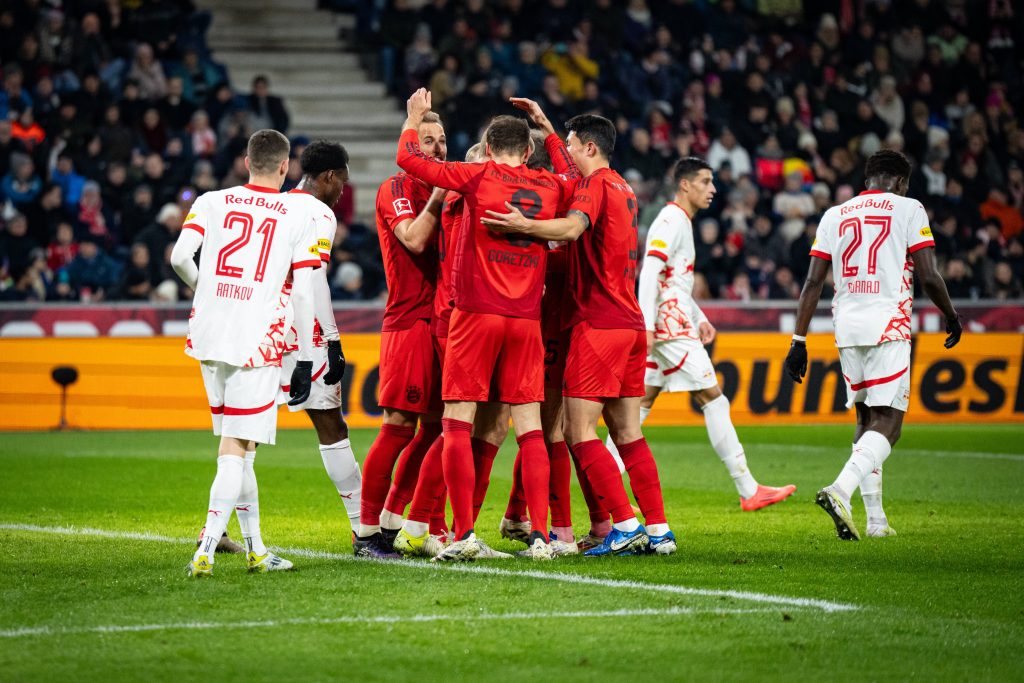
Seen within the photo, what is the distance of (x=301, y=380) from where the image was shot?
6918 mm

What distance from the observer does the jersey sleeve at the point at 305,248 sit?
23.2 feet

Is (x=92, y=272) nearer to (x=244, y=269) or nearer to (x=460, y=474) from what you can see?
(x=244, y=269)

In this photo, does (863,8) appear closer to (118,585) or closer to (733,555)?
(733,555)

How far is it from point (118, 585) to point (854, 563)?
3691 mm

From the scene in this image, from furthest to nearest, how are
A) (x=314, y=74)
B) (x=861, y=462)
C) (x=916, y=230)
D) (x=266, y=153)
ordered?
(x=314, y=74), (x=916, y=230), (x=861, y=462), (x=266, y=153)

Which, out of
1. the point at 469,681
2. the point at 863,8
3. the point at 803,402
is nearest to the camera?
the point at 469,681

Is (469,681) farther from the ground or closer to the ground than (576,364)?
closer to the ground

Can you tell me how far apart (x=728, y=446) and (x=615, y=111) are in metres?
13.4

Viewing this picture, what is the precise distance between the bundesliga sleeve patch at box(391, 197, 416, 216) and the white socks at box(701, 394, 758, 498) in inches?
134

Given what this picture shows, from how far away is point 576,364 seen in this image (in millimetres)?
7762

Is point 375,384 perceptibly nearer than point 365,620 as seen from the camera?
No

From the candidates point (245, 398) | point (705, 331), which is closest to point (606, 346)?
point (245, 398)

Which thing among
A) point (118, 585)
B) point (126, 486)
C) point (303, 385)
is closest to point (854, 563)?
point (303, 385)

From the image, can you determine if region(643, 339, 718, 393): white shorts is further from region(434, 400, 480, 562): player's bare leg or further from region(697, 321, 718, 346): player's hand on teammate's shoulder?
region(434, 400, 480, 562): player's bare leg
